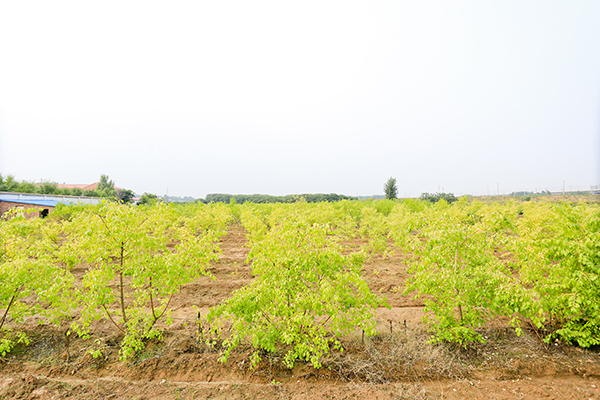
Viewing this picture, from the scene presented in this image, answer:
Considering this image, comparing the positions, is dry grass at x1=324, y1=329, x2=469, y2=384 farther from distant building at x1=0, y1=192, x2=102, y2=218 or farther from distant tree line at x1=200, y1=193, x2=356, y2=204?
distant tree line at x1=200, y1=193, x2=356, y2=204

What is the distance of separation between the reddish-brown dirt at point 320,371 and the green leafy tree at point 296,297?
20.7 inches

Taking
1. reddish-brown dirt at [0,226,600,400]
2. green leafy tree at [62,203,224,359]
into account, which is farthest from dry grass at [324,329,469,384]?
green leafy tree at [62,203,224,359]

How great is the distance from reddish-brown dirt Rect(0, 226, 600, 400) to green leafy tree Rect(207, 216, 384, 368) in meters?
0.53

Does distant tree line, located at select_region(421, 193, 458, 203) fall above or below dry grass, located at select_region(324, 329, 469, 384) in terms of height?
above

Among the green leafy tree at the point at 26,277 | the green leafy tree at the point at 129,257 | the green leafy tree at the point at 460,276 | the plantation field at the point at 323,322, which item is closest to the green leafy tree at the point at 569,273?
the plantation field at the point at 323,322

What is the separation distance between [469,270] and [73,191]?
6006cm

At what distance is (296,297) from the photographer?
447cm

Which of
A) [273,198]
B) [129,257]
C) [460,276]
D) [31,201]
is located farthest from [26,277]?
[273,198]

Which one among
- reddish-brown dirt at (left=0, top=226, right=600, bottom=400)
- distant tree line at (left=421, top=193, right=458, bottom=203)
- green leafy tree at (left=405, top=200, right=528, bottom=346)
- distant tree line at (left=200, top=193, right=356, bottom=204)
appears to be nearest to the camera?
reddish-brown dirt at (left=0, top=226, right=600, bottom=400)

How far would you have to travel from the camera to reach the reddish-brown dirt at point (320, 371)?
4.38 metres

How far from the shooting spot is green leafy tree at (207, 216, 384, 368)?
443 cm

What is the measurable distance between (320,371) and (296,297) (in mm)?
1512

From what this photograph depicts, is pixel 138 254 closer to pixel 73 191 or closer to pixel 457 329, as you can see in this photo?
pixel 457 329

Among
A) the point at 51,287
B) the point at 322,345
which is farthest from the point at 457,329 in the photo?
the point at 51,287
